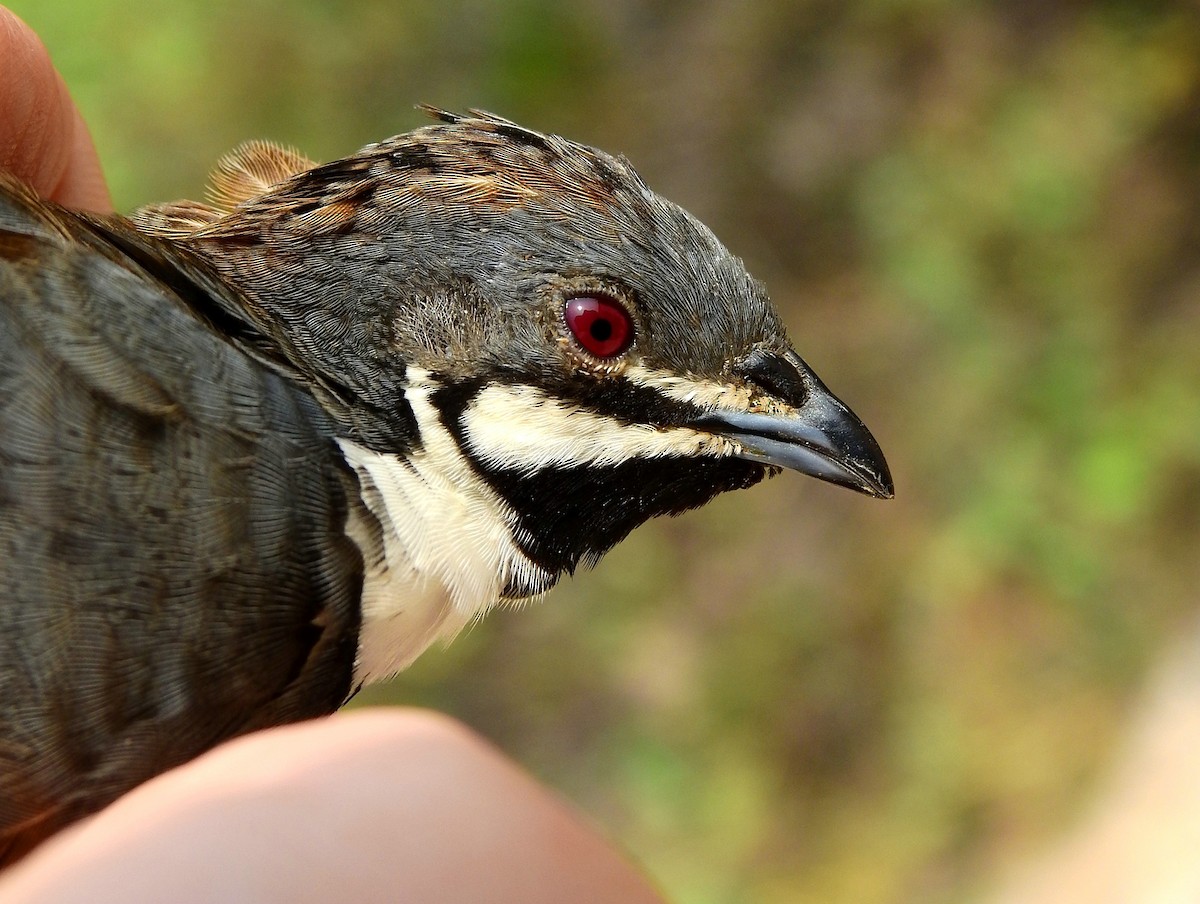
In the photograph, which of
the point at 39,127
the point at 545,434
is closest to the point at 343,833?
the point at 545,434

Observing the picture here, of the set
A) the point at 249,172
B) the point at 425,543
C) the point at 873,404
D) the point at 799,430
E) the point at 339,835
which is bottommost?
the point at 339,835

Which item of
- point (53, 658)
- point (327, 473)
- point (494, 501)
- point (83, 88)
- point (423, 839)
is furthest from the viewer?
point (83, 88)

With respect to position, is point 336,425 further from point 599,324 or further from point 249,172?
point 249,172

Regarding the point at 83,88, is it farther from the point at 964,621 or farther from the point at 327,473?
the point at 964,621

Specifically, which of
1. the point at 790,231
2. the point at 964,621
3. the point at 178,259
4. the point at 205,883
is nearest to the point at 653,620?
the point at 964,621

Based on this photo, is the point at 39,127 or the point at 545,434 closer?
the point at 545,434

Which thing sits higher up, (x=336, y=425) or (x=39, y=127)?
(x=39, y=127)
